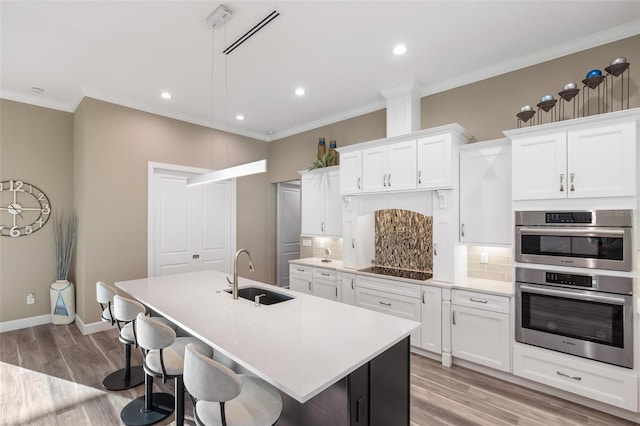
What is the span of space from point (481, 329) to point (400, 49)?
2807 millimetres

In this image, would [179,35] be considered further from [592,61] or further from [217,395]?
[592,61]

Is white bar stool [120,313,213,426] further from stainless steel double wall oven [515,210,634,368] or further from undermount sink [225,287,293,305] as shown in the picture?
stainless steel double wall oven [515,210,634,368]

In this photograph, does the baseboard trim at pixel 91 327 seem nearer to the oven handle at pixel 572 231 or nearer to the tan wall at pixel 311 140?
the tan wall at pixel 311 140

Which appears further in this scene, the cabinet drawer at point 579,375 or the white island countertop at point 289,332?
the cabinet drawer at point 579,375

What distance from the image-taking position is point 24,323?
4.16 m

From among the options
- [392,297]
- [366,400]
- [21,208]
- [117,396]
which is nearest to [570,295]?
[392,297]

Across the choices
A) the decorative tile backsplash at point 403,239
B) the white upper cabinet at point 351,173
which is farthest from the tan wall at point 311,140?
the decorative tile backsplash at point 403,239

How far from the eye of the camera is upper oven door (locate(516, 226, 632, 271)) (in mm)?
2283

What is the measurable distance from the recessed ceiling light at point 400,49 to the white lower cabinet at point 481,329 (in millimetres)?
2444

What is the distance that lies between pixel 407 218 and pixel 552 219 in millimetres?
1667

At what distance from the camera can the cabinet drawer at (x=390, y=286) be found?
11.0 ft

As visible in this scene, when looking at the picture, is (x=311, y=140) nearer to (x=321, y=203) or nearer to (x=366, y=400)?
(x=321, y=203)

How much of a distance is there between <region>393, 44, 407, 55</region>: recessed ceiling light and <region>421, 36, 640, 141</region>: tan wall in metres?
0.99

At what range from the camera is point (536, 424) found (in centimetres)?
224
